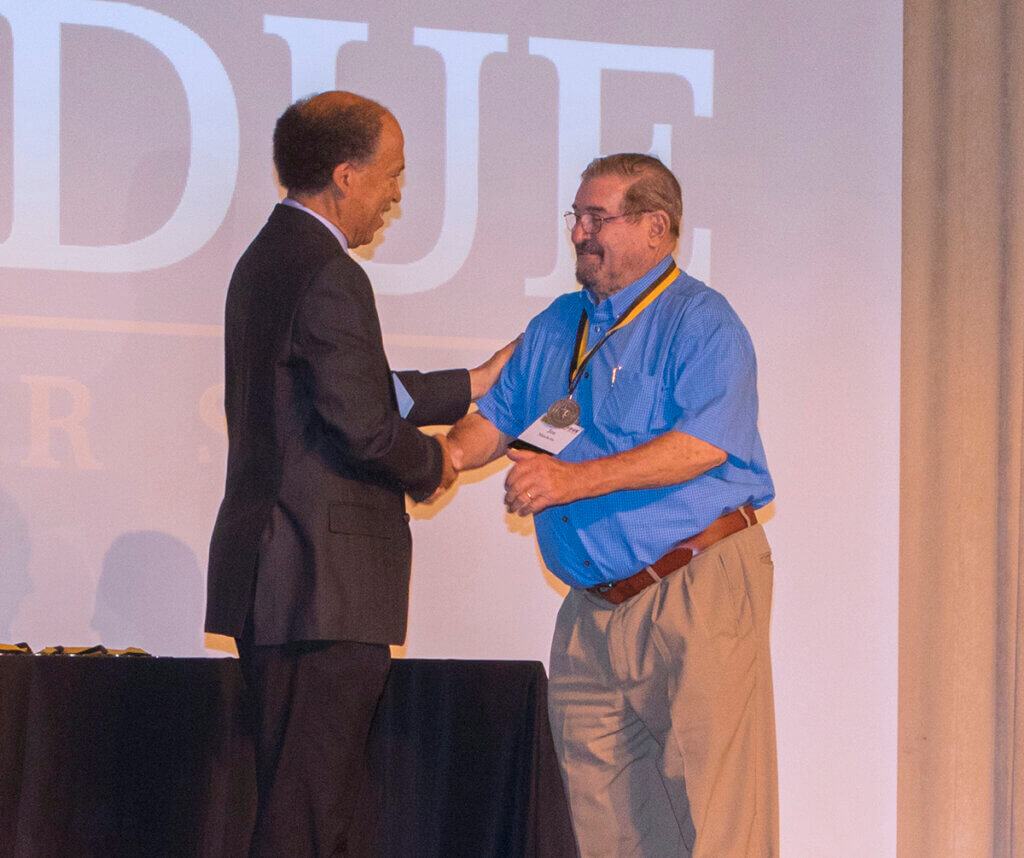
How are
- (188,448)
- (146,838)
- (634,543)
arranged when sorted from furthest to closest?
(188,448)
(146,838)
(634,543)

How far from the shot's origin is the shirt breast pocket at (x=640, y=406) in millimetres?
2350

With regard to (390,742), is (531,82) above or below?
above

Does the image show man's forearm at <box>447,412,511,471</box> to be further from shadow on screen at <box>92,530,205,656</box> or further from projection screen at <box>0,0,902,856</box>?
shadow on screen at <box>92,530,205,656</box>

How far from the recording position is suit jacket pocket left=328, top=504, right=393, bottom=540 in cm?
215

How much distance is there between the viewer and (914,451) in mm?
3678

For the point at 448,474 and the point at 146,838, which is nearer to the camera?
the point at 448,474

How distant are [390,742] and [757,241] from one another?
2004mm

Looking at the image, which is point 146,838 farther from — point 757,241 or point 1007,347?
point 1007,347

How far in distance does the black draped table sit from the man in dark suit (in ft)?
1.61

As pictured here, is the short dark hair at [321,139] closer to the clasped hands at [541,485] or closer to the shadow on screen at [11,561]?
the clasped hands at [541,485]

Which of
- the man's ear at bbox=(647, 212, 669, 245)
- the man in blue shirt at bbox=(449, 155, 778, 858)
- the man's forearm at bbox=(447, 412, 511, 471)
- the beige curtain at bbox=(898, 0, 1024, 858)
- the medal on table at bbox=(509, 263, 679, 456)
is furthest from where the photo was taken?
the beige curtain at bbox=(898, 0, 1024, 858)

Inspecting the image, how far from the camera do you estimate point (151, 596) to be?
11.1 ft

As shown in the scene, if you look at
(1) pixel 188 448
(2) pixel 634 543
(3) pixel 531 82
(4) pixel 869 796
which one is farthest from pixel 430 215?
(4) pixel 869 796

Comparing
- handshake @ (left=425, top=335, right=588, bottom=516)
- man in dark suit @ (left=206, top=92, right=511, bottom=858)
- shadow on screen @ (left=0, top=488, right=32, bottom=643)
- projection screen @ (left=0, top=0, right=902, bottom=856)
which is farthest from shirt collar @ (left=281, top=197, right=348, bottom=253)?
shadow on screen @ (left=0, top=488, right=32, bottom=643)
